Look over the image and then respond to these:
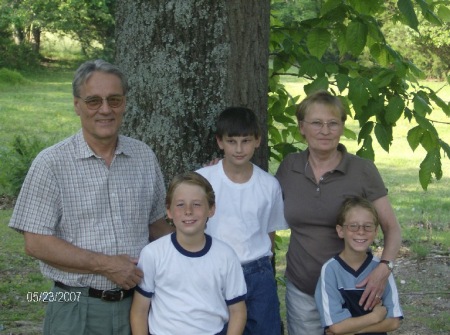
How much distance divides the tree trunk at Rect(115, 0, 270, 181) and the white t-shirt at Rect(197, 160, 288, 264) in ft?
1.22

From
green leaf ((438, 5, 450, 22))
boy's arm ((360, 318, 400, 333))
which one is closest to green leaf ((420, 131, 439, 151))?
green leaf ((438, 5, 450, 22))

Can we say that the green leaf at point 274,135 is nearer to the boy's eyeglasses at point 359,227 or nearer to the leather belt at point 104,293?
the boy's eyeglasses at point 359,227

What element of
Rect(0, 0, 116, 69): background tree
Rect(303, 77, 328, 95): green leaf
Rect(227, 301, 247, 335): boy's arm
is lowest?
Rect(227, 301, 247, 335): boy's arm

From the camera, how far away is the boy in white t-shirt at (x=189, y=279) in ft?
11.0

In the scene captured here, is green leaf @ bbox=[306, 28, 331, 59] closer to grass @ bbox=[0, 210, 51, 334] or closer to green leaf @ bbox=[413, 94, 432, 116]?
green leaf @ bbox=[413, 94, 432, 116]

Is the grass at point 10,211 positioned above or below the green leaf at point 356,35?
below

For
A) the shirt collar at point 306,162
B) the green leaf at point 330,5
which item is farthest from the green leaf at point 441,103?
the shirt collar at point 306,162

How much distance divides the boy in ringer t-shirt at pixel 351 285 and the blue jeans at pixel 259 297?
232 mm

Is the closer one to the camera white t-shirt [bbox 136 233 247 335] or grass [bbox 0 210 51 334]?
white t-shirt [bbox 136 233 247 335]

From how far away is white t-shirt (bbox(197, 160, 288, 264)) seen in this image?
3.67 metres

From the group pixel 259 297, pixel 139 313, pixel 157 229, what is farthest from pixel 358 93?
pixel 139 313

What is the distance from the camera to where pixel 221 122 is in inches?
150

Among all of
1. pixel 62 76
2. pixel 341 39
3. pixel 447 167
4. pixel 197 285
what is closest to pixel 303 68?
pixel 341 39

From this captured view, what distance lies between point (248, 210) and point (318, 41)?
64.6 inches
